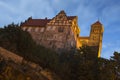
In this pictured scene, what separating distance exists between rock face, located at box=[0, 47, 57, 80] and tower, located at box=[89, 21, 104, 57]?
47.0 m

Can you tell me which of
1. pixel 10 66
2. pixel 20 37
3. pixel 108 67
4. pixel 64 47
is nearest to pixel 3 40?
pixel 20 37

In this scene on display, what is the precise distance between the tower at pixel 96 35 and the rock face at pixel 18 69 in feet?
154

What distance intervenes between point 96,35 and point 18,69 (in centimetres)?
5814

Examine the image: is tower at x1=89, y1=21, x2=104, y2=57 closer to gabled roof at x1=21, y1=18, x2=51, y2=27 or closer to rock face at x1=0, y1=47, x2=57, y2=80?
gabled roof at x1=21, y1=18, x2=51, y2=27

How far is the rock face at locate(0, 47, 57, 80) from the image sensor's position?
40188 mm

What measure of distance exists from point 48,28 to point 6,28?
27.5 metres

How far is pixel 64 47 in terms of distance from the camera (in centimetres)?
7525

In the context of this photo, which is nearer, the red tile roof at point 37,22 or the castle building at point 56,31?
the castle building at point 56,31

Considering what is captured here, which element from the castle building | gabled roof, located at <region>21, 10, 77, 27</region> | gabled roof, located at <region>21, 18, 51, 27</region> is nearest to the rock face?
the castle building

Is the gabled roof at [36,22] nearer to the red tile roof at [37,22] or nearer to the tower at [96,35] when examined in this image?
the red tile roof at [37,22]

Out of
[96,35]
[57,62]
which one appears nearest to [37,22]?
[96,35]

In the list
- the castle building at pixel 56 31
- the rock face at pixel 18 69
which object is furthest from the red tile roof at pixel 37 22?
the rock face at pixel 18 69

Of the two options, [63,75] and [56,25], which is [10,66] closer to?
[63,75]

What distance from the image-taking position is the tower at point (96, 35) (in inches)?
3743
